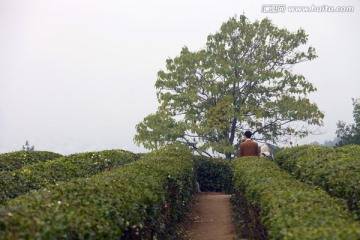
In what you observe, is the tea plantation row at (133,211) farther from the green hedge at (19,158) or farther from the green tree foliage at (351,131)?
the green tree foliage at (351,131)

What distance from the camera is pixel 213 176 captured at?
23.9 m

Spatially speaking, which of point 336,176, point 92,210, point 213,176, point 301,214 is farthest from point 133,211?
point 213,176

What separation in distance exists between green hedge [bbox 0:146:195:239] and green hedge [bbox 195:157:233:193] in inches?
551

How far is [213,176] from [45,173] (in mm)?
12637

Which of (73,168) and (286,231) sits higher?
(73,168)

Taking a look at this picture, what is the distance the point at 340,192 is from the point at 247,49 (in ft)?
75.5

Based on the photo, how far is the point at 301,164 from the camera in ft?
38.9

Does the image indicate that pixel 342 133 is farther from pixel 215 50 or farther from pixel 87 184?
pixel 87 184

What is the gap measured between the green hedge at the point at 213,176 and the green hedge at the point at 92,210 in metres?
14.0

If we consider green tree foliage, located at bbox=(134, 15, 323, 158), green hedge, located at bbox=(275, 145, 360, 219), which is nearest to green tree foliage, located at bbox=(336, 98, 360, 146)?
green tree foliage, located at bbox=(134, 15, 323, 158)

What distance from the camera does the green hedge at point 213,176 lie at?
2367cm

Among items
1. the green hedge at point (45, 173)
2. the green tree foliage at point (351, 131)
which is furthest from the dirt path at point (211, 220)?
the green tree foliage at point (351, 131)

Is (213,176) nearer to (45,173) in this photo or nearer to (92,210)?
(45,173)

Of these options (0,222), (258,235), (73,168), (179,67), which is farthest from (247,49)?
(0,222)
